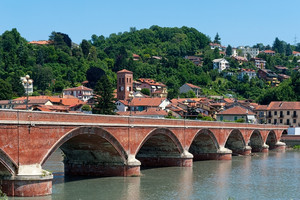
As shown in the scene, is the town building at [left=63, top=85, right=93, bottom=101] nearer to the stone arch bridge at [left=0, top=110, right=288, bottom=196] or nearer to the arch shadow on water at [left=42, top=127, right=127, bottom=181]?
the stone arch bridge at [left=0, top=110, right=288, bottom=196]

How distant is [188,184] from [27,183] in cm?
1464

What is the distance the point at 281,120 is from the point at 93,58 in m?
73.5

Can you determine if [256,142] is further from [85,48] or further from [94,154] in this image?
[85,48]

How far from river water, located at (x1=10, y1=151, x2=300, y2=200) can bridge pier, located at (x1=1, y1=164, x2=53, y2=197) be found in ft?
1.95

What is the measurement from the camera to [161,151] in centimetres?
4891

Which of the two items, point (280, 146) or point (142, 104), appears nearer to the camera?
point (280, 146)

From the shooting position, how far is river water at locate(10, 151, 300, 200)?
105 feet

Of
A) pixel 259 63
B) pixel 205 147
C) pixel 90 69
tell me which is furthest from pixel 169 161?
pixel 259 63

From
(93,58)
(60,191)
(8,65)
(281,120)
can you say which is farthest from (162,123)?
(93,58)

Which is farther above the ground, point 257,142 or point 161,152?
point 161,152

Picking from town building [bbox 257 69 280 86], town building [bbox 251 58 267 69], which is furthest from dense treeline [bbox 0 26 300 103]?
town building [bbox 251 58 267 69]

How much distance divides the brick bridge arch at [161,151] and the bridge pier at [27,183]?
19940 millimetres

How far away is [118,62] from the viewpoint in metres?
156

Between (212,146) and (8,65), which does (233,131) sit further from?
(8,65)
